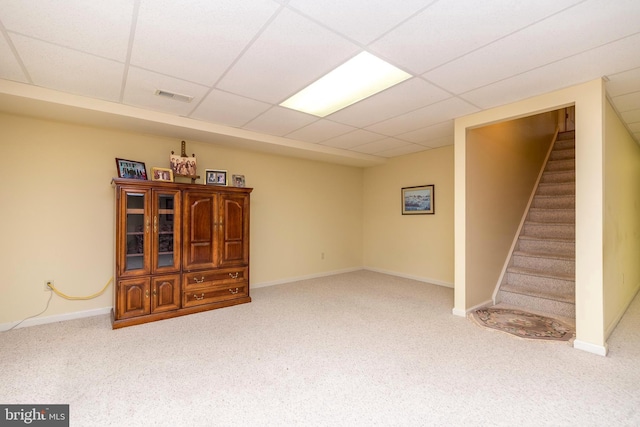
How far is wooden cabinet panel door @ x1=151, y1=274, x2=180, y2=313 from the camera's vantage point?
339 centimetres

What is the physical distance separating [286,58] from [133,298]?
309cm

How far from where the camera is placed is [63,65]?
7.62 feet

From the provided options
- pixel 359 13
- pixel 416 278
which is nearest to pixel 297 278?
pixel 416 278

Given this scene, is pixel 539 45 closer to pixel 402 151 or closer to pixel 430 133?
pixel 430 133

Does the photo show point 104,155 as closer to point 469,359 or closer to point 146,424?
point 146,424

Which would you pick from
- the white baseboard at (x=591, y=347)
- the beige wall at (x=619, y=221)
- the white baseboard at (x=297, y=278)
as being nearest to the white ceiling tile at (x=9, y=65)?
the white baseboard at (x=297, y=278)

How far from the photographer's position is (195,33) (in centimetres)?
194

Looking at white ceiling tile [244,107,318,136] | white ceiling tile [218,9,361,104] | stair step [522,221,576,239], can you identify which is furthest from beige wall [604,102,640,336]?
white ceiling tile [244,107,318,136]

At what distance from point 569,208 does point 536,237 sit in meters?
0.71

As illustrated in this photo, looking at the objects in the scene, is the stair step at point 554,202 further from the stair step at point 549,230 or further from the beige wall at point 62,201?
the beige wall at point 62,201

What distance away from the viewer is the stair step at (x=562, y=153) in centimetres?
525

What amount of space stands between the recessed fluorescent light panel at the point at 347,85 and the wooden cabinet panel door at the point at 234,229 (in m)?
1.59

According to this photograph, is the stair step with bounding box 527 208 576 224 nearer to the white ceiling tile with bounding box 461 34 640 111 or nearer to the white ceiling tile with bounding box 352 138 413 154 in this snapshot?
the white ceiling tile with bounding box 352 138 413 154

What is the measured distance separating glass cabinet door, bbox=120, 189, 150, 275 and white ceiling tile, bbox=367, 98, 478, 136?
3067 millimetres
